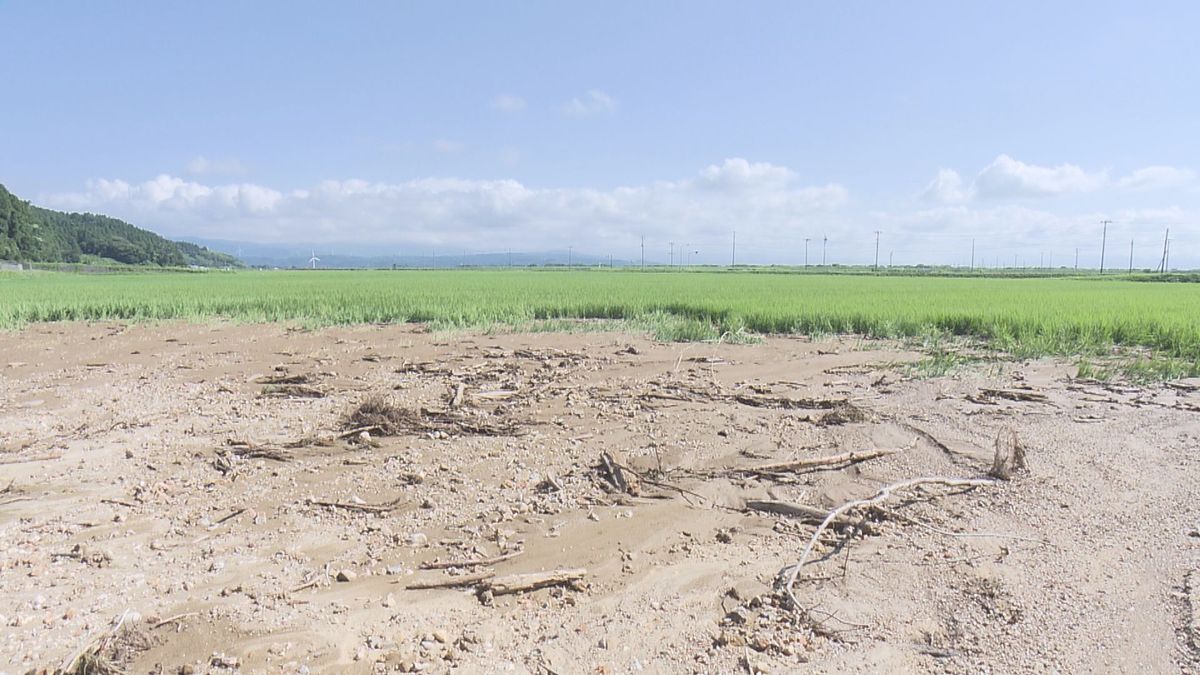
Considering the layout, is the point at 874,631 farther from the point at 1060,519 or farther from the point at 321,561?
the point at 321,561

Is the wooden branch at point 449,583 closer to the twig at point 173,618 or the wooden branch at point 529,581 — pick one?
the wooden branch at point 529,581

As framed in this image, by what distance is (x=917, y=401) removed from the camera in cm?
640

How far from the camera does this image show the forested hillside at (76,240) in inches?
2753

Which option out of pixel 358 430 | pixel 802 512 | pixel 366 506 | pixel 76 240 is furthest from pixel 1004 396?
pixel 76 240

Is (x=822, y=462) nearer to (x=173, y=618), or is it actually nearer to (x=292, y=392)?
(x=173, y=618)

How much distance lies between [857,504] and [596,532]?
1.53 m

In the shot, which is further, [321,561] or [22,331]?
[22,331]

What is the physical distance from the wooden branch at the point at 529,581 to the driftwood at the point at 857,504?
0.99 meters

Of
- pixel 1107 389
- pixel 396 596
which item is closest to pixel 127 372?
pixel 396 596

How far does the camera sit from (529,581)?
2928mm

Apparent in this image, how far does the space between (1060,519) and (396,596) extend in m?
3.68

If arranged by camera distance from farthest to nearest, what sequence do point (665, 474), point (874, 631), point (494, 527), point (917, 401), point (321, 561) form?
point (917, 401)
point (665, 474)
point (494, 527)
point (321, 561)
point (874, 631)

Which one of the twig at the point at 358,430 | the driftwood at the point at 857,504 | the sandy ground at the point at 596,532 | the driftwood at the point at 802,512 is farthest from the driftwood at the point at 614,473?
the twig at the point at 358,430

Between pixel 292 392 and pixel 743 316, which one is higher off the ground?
pixel 743 316
